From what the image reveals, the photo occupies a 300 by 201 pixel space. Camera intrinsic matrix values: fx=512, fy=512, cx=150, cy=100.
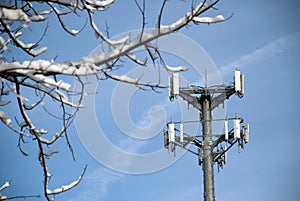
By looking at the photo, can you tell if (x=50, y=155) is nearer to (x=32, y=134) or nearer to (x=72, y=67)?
(x=32, y=134)

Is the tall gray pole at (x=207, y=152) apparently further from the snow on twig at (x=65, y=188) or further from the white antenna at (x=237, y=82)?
the snow on twig at (x=65, y=188)

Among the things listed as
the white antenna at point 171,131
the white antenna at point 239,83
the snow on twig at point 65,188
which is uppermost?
the white antenna at point 239,83

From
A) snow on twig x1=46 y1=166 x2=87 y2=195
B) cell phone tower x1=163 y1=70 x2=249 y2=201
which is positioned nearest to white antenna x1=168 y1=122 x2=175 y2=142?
cell phone tower x1=163 y1=70 x2=249 y2=201

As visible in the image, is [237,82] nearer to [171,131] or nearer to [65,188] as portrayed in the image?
[171,131]

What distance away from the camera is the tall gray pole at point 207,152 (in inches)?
509

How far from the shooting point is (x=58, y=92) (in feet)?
10.2

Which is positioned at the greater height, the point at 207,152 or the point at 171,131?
the point at 171,131

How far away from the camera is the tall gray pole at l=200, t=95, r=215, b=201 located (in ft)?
42.4

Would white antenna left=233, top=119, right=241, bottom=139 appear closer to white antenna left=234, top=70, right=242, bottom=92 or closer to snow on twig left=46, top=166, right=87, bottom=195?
white antenna left=234, top=70, right=242, bottom=92

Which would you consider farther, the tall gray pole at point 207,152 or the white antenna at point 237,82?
the white antenna at point 237,82

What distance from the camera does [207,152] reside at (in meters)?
13.6

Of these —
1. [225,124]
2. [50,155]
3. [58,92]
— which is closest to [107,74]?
[58,92]

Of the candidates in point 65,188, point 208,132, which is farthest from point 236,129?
point 65,188

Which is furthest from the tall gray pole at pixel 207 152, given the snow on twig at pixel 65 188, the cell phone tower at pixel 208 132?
the snow on twig at pixel 65 188
